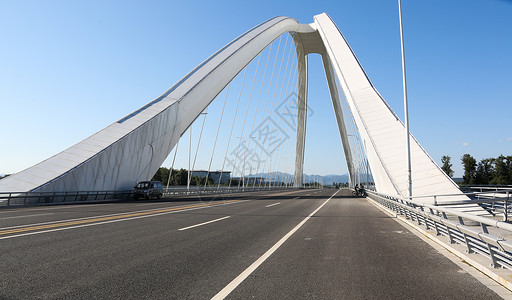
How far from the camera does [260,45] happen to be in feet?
129

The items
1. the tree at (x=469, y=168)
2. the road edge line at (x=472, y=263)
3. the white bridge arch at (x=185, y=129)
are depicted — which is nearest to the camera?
the road edge line at (x=472, y=263)

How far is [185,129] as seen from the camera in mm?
31312

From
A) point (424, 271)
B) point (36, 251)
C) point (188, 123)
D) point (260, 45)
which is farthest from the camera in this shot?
point (260, 45)

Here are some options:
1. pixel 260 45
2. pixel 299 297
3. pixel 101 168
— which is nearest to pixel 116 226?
pixel 299 297

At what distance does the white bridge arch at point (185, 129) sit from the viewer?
63.8ft

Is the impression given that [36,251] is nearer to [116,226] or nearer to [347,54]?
[116,226]

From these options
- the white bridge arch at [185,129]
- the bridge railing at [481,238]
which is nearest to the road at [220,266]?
the bridge railing at [481,238]

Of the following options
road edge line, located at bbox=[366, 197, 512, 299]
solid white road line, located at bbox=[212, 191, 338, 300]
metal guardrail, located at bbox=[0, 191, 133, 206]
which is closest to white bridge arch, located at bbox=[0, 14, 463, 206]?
metal guardrail, located at bbox=[0, 191, 133, 206]

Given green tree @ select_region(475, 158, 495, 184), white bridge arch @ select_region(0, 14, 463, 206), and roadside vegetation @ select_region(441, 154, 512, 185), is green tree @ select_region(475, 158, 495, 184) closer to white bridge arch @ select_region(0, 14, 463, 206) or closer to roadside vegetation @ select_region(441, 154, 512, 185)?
roadside vegetation @ select_region(441, 154, 512, 185)

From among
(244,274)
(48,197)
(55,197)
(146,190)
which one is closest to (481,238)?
(244,274)

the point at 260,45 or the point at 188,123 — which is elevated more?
the point at 260,45

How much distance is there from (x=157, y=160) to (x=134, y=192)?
4306 mm

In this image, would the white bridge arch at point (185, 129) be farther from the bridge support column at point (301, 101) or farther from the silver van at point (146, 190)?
the bridge support column at point (301, 101)

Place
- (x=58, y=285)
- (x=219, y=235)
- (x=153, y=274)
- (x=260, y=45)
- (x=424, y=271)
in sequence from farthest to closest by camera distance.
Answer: (x=260, y=45) < (x=219, y=235) < (x=424, y=271) < (x=153, y=274) < (x=58, y=285)
